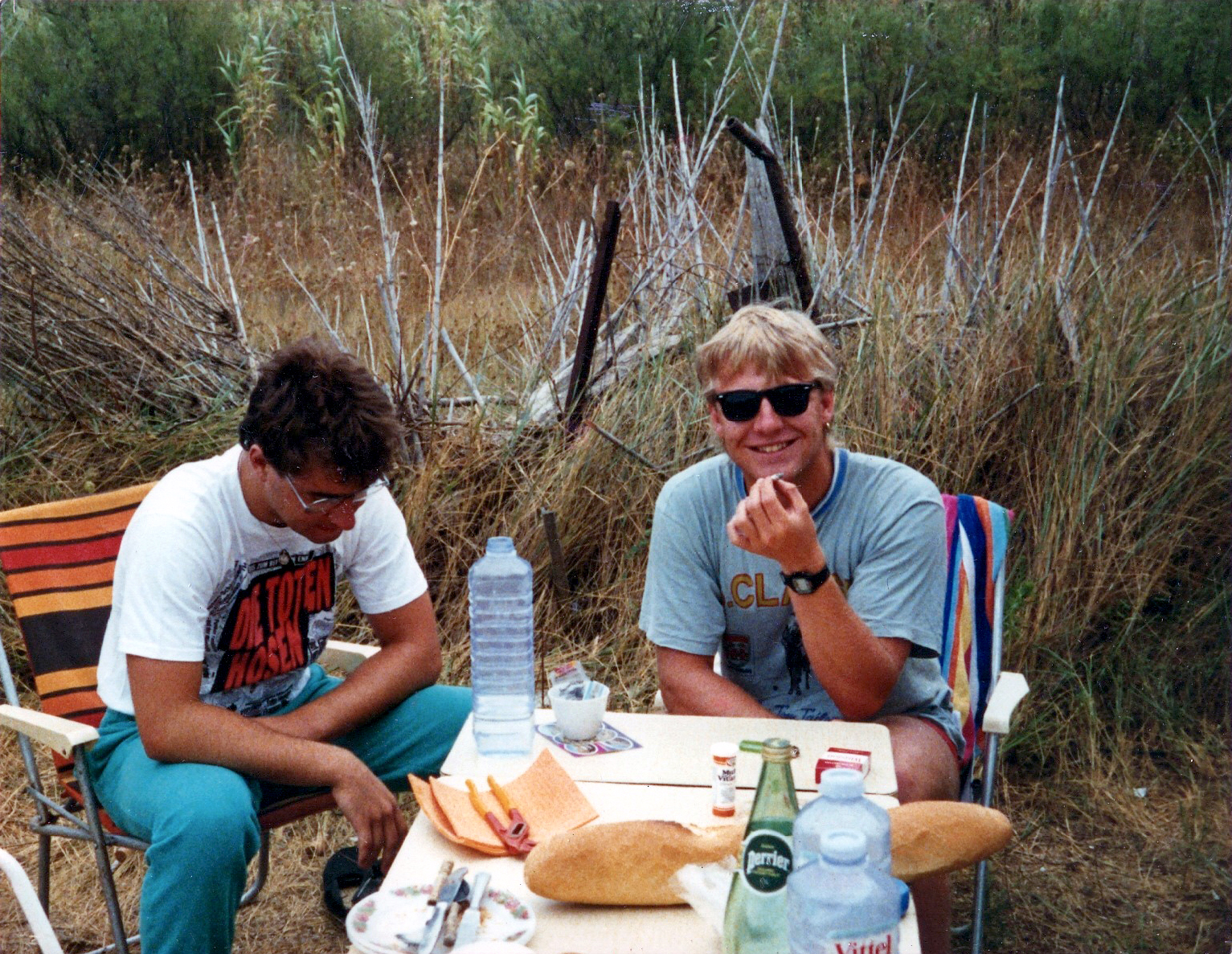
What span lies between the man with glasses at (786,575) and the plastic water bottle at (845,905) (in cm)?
91

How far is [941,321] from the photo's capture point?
12.7 feet

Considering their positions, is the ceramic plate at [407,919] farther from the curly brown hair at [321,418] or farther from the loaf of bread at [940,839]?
the curly brown hair at [321,418]

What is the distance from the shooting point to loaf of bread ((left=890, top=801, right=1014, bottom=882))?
1.41 metres

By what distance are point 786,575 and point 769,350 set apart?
0.42 m

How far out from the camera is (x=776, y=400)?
7.11 ft

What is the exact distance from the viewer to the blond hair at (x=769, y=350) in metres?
2.18

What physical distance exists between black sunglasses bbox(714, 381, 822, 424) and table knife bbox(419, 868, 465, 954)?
1.02m

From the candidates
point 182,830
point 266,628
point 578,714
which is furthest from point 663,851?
point 266,628

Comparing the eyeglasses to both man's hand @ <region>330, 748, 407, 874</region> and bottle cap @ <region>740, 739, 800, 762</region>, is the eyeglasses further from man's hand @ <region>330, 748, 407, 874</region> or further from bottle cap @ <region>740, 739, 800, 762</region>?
bottle cap @ <region>740, 739, 800, 762</region>

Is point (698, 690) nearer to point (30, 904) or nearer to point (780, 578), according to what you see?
point (780, 578)

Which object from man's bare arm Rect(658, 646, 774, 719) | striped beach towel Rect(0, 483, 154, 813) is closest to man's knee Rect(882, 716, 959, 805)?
man's bare arm Rect(658, 646, 774, 719)

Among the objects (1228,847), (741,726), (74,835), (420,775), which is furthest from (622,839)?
(1228,847)

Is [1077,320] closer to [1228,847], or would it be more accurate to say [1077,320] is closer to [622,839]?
[1228,847]

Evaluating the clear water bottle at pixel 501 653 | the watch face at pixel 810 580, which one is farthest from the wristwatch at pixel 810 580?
the clear water bottle at pixel 501 653
